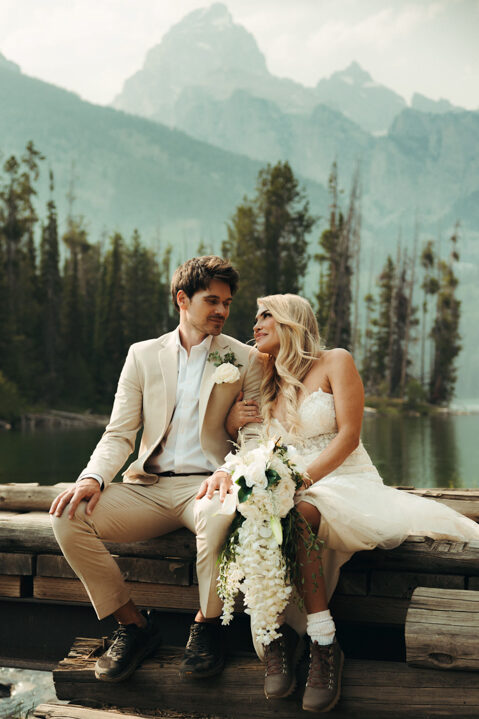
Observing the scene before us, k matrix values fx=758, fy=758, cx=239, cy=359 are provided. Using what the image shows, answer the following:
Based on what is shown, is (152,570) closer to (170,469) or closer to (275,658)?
(170,469)

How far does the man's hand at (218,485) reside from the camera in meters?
2.94

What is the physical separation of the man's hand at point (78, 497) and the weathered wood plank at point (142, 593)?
0.59 metres

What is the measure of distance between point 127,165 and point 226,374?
142 metres

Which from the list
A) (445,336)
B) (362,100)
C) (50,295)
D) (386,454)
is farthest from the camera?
(362,100)

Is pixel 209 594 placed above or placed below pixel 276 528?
below

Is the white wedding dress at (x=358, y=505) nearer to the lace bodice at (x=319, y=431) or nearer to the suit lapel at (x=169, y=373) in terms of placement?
the lace bodice at (x=319, y=431)

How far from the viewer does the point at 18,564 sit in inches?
143

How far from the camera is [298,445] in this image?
347 cm

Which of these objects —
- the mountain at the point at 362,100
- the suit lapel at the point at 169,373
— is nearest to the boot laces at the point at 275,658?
the suit lapel at the point at 169,373

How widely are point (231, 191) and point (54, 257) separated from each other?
107 metres

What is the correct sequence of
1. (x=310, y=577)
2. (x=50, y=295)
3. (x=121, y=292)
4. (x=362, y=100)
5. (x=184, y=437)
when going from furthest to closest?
(x=362, y=100) < (x=121, y=292) < (x=50, y=295) < (x=184, y=437) < (x=310, y=577)

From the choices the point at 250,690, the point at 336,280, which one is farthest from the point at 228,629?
the point at 336,280

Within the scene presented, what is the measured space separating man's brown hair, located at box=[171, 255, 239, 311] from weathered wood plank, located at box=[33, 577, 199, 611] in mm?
1310

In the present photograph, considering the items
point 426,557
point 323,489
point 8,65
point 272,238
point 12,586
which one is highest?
point 8,65
